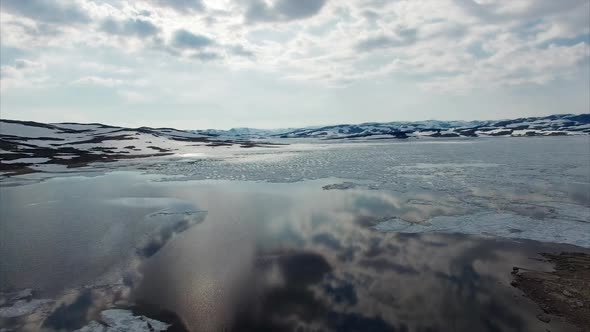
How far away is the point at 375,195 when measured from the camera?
2767cm

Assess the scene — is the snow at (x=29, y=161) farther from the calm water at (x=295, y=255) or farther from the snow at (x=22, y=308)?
the snow at (x=22, y=308)

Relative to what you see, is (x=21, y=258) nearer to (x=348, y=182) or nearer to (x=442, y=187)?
(x=348, y=182)

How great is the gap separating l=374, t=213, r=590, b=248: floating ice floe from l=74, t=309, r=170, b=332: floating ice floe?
12.1 m

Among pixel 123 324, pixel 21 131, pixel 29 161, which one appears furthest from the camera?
pixel 21 131

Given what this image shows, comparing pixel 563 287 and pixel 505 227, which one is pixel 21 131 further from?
pixel 563 287

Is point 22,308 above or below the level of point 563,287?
above

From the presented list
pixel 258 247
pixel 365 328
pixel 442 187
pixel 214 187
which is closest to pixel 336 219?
pixel 258 247

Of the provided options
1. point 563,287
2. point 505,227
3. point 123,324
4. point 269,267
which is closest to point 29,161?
point 269,267

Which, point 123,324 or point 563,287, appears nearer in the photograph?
point 123,324

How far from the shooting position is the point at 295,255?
15.0m

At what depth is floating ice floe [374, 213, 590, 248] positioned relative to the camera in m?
16.8

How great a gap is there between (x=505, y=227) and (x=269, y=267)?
12.9 m

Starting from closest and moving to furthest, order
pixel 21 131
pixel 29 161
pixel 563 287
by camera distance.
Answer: pixel 563 287, pixel 29 161, pixel 21 131

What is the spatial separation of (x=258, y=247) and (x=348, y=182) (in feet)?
65.6
